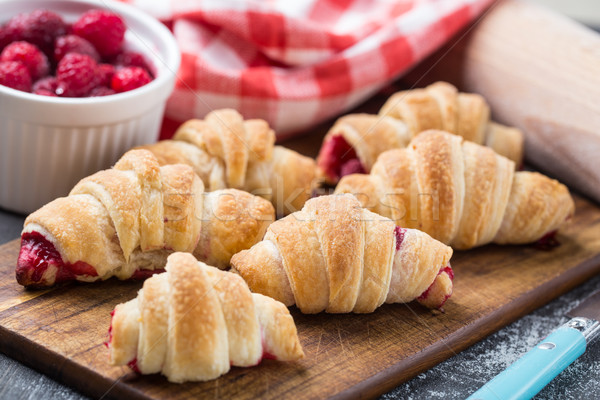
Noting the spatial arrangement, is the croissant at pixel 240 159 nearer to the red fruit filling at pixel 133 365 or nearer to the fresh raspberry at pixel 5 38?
the fresh raspberry at pixel 5 38

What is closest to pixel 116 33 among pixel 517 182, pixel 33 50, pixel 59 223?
pixel 33 50

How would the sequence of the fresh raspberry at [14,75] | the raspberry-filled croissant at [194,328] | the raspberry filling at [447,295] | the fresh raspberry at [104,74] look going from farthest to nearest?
the fresh raspberry at [104,74] < the fresh raspberry at [14,75] < the raspberry filling at [447,295] < the raspberry-filled croissant at [194,328]

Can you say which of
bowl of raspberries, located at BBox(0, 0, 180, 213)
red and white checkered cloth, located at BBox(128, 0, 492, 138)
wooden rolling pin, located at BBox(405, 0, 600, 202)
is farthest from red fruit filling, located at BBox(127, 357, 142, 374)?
wooden rolling pin, located at BBox(405, 0, 600, 202)

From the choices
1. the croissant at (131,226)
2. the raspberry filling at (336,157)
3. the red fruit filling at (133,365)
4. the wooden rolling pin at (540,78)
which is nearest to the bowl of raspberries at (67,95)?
the croissant at (131,226)

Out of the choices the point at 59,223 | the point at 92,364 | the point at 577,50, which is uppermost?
the point at 577,50

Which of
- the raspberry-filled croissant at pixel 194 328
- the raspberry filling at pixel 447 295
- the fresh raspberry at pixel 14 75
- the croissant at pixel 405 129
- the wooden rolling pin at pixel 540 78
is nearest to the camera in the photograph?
the raspberry-filled croissant at pixel 194 328

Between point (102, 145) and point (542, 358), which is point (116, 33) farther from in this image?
point (542, 358)
